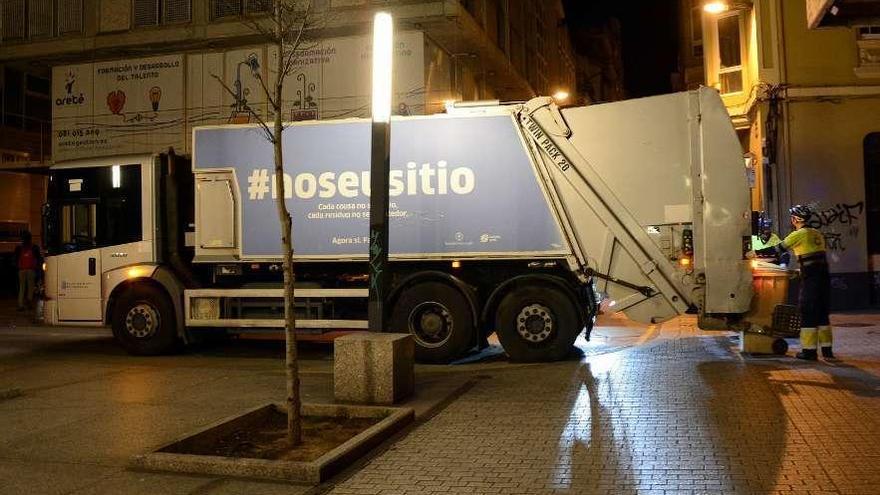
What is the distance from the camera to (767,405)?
23.0 feet

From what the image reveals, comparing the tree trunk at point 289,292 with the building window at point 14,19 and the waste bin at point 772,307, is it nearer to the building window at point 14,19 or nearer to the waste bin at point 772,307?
the waste bin at point 772,307

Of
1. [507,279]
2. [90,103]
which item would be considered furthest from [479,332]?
[90,103]

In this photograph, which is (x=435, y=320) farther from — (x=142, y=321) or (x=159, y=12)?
(x=159, y=12)

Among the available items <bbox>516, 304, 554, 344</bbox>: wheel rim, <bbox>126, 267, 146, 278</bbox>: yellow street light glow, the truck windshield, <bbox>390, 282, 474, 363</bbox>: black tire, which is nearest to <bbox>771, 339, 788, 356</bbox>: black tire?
<bbox>516, 304, 554, 344</bbox>: wheel rim

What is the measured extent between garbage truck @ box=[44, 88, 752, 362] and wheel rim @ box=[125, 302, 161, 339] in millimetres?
29

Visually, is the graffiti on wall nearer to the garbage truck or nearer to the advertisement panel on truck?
the garbage truck

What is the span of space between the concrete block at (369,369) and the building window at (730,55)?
44.9 feet

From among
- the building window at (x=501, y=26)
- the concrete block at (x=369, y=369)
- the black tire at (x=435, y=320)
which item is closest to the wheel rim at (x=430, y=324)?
the black tire at (x=435, y=320)

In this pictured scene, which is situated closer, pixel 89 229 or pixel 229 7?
pixel 89 229

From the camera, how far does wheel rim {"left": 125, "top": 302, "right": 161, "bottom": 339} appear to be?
11000mm

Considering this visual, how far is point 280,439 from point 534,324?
14.2 feet

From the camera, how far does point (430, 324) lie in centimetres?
1004

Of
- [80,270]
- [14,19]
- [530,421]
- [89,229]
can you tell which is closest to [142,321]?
[80,270]

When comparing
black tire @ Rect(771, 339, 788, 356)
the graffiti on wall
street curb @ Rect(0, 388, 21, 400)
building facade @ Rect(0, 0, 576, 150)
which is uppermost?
building facade @ Rect(0, 0, 576, 150)
